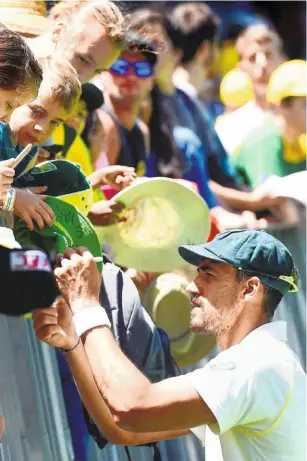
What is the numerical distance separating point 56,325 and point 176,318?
1.08 meters

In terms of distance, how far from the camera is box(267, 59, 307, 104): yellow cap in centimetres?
543

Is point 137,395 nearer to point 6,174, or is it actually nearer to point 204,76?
point 6,174

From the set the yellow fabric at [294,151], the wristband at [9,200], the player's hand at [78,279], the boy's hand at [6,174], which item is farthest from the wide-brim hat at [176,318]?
the yellow fabric at [294,151]

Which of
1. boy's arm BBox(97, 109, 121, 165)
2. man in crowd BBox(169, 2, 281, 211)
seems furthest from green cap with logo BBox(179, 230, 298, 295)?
man in crowd BBox(169, 2, 281, 211)

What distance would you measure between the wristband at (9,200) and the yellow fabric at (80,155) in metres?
0.91

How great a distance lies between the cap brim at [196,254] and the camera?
11.1 ft

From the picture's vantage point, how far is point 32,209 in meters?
3.14

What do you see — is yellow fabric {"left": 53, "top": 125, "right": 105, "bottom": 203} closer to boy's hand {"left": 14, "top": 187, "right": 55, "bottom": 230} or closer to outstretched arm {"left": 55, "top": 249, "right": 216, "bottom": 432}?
boy's hand {"left": 14, "top": 187, "right": 55, "bottom": 230}

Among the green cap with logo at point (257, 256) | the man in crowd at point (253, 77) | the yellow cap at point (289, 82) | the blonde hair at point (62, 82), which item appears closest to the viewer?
the green cap with logo at point (257, 256)

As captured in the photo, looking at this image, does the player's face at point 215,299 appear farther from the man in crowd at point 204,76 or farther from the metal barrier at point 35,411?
the man in crowd at point 204,76

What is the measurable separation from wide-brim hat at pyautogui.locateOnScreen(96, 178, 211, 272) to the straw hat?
703 millimetres

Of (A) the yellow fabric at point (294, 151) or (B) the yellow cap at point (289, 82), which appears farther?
(B) the yellow cap at point (289, 82)

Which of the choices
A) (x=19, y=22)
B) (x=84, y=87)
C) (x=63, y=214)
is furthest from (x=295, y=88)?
(x=63, y=214)

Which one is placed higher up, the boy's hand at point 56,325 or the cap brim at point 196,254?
the cap brim at point 196,254
